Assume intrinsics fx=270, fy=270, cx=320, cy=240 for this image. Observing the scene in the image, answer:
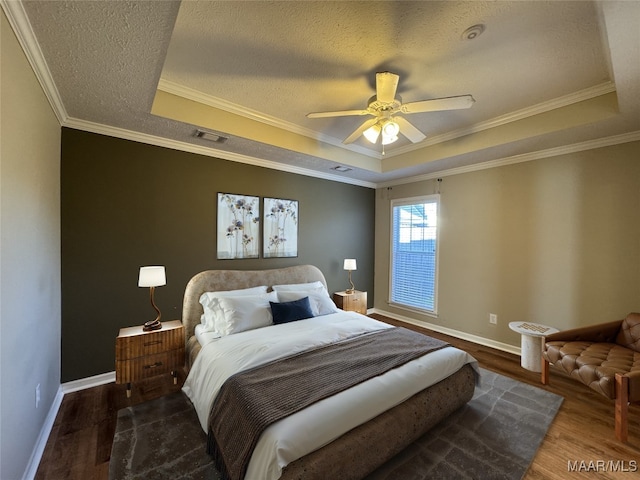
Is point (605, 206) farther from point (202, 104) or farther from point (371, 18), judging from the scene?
point (202, 104)

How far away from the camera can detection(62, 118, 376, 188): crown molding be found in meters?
2.63

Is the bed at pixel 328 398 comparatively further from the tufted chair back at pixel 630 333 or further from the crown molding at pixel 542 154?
the crown molding at pixel 542 154

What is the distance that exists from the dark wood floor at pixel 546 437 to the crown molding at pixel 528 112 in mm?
2806

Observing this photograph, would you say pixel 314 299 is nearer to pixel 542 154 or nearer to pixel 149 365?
pixel 149 365

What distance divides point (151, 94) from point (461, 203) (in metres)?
4.07

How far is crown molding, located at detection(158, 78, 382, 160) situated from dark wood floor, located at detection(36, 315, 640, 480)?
9.46 ft

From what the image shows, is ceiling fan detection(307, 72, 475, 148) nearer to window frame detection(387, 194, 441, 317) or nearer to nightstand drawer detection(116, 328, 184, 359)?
window frame detection(387, 194, 441, 317)

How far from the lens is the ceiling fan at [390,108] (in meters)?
2.06

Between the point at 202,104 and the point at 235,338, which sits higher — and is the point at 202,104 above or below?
above

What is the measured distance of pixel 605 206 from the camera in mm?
2959

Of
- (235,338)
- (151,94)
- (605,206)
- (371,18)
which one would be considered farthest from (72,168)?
(605,206)

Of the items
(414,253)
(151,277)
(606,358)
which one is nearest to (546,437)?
(606,358)

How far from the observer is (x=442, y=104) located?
211cm

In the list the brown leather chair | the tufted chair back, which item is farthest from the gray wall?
the tufted chair back
